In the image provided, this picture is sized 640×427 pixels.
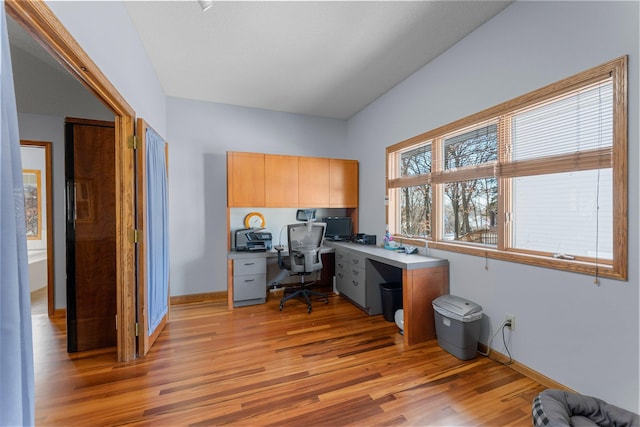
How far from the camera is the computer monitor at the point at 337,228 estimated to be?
4.18m

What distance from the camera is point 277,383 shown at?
1938 mm

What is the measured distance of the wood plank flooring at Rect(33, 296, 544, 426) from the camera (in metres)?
1.63

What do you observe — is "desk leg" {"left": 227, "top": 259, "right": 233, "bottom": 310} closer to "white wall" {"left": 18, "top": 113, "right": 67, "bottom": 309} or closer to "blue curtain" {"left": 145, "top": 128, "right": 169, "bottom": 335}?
"blue curtain" {"left": 145, "top": 128, "right": 169, "bottom": 335}

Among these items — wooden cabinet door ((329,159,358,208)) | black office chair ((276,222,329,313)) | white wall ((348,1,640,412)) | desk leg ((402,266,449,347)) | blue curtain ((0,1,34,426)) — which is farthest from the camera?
wooden cabinet door ((329,159,358,208))

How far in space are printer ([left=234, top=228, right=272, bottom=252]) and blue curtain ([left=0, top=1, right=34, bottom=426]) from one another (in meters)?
2.72

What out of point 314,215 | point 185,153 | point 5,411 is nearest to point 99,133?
point 185,153

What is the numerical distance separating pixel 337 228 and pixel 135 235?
8.85 ft

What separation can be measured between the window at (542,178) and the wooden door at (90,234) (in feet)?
10.5

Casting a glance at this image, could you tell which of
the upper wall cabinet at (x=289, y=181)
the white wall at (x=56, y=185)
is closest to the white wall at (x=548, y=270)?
the upper wall cabinet at (x=289, y=181)

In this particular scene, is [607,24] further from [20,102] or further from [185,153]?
[20,102]

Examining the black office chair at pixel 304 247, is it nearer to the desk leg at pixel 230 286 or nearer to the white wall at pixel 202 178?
the desk leg at pixel 230 286

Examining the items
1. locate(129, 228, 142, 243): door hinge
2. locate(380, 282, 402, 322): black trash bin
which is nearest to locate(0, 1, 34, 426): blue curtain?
locate(129, 228, 142, 243): door hinge

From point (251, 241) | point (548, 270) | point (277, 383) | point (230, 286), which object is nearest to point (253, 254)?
point (251, 241)

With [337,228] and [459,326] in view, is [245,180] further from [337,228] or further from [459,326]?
[459,326]
